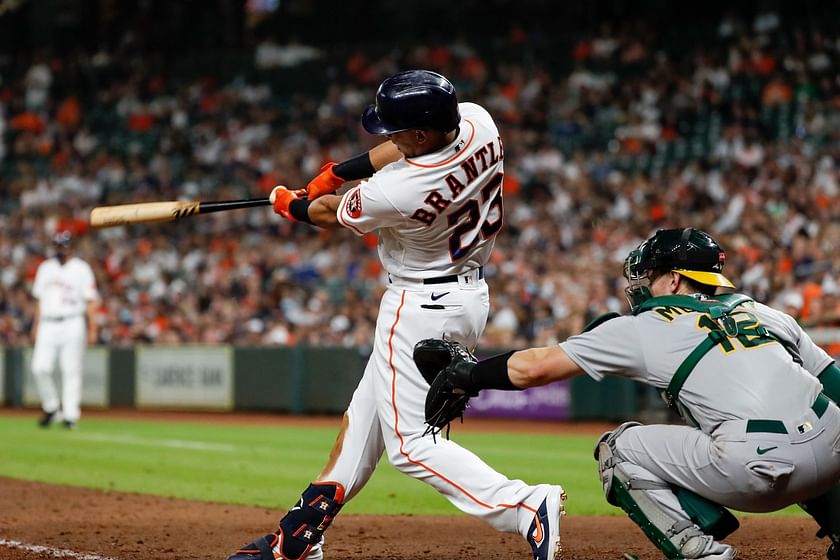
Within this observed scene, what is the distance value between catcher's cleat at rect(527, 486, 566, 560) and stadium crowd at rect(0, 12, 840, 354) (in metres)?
7.86

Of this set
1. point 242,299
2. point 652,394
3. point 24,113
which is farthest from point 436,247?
point 24,113

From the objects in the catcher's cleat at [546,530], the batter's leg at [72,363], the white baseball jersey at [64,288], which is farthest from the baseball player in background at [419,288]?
the batter's leg at [72,363]

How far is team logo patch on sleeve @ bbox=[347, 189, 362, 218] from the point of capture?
15.0 ft

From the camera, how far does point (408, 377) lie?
4625 mm

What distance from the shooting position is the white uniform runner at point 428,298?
451 cm

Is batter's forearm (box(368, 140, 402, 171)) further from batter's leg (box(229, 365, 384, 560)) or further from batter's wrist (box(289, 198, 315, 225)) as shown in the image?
batter's leg (box(229, 365, 384, 560))

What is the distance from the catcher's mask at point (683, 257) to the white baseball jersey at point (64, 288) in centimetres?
983

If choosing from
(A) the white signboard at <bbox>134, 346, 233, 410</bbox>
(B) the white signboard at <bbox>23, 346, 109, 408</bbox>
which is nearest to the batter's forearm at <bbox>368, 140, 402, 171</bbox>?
(A) the white signboard at <bbox>134, 346, 233, 410</bbox>

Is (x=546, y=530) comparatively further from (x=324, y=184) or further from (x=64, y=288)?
(x=64, y=288)

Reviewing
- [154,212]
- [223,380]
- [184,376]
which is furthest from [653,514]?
[184,376]

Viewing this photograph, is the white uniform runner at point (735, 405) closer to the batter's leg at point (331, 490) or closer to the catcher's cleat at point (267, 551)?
the batter's leg at point (331, 490)

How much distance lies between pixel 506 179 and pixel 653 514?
49.8 feet

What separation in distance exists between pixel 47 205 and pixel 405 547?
18.7 metres

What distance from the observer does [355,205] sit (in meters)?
4.59
